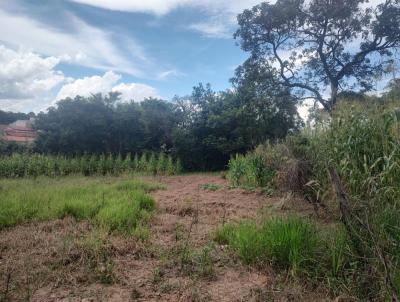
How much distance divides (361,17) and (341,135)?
12.1 metres

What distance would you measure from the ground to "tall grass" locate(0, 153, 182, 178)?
7964mm

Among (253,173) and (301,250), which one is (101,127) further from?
(301,250)

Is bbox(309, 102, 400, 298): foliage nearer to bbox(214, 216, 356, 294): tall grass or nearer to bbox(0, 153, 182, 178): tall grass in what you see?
bbox(214, 216, 356, 294): tall grass

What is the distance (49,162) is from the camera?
36.7ft

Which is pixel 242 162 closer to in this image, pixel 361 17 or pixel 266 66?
pixel 266 66

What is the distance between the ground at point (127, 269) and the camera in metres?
2.28

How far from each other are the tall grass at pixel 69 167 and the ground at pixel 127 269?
26.1 ft

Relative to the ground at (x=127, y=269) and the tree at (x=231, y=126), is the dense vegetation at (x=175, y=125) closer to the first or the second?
the tree at (x=231, y=126)

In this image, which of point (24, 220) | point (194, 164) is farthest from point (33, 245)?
point (194, 164)

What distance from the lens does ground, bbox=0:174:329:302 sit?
228 centimetres

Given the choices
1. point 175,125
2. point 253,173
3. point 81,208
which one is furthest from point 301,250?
point 175,125

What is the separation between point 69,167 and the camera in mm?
11633

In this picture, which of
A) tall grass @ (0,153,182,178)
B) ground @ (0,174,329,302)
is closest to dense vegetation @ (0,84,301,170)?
tall grass @ (0,153,182,178)

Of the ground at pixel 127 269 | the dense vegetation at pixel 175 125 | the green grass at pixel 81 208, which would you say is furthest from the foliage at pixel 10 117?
the ground at pixel 127 269
